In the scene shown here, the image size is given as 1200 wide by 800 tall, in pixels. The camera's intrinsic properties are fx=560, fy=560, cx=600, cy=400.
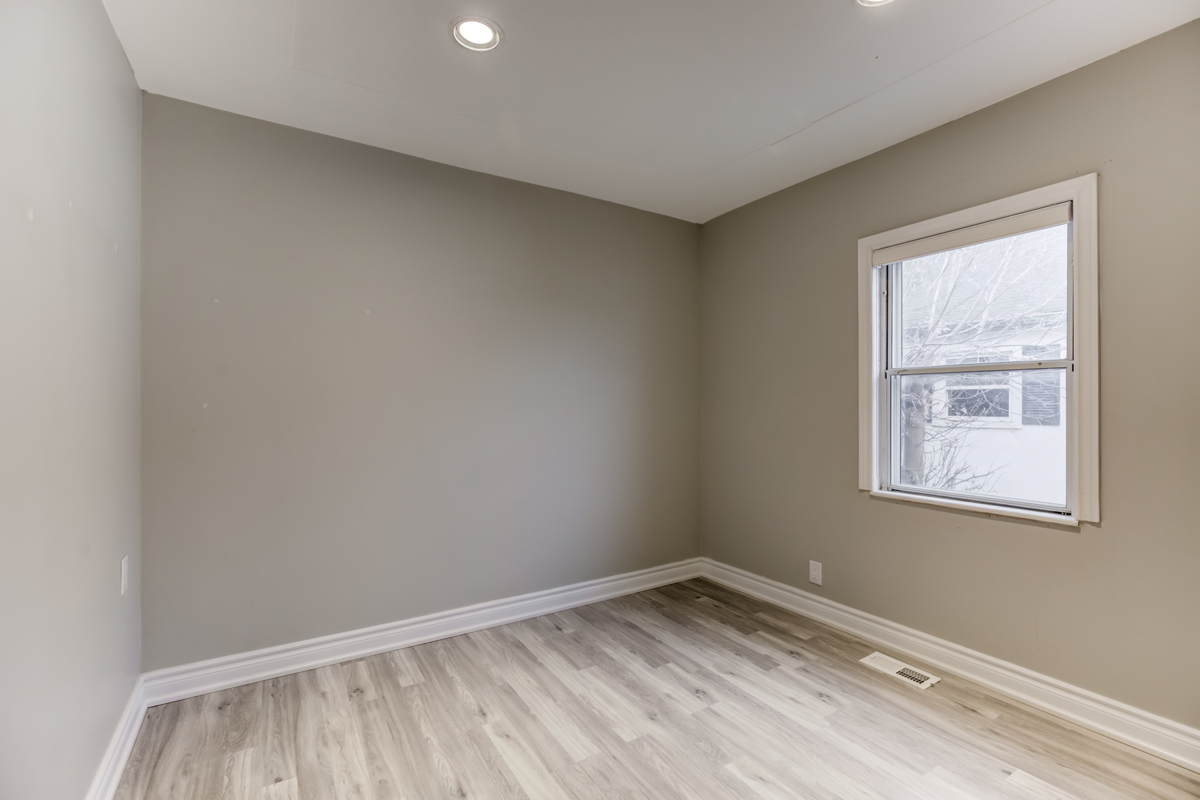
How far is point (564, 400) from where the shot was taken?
3.31 m

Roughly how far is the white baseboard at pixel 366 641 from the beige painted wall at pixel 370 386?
0.06 metres

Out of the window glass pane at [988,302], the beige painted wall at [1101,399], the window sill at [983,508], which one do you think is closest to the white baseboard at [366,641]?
the beige painted wall at [1101,399]

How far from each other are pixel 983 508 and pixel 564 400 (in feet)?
6.93

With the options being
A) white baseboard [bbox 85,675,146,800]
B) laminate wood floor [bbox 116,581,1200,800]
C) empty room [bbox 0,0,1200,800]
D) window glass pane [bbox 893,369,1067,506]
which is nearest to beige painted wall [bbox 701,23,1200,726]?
empty room [bbox 0,0,1200,800]

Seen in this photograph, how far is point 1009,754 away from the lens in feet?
6.21

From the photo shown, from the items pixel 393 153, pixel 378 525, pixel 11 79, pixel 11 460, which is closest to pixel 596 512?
pixel 378 525

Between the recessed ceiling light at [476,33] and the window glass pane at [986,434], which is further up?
the recessed ceiling light at [476,33]

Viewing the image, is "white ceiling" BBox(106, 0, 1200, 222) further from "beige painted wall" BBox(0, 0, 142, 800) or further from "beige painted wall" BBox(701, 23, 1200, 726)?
"beige painted wall" BBox(0, 0, 142, 800)

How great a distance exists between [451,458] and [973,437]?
248 cm

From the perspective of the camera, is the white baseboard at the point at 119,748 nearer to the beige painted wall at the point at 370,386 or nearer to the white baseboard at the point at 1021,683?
the beige painted wall at the point at 370,386

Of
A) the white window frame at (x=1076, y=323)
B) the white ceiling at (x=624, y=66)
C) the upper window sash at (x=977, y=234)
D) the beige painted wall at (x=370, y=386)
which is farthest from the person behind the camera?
the beige painted wall at (x=370, y=386)

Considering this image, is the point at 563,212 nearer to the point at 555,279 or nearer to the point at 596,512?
the point at 555,279

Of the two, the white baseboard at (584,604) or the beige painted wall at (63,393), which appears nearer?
the beige painted wall at (63,393)

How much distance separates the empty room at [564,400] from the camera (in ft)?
5.72
